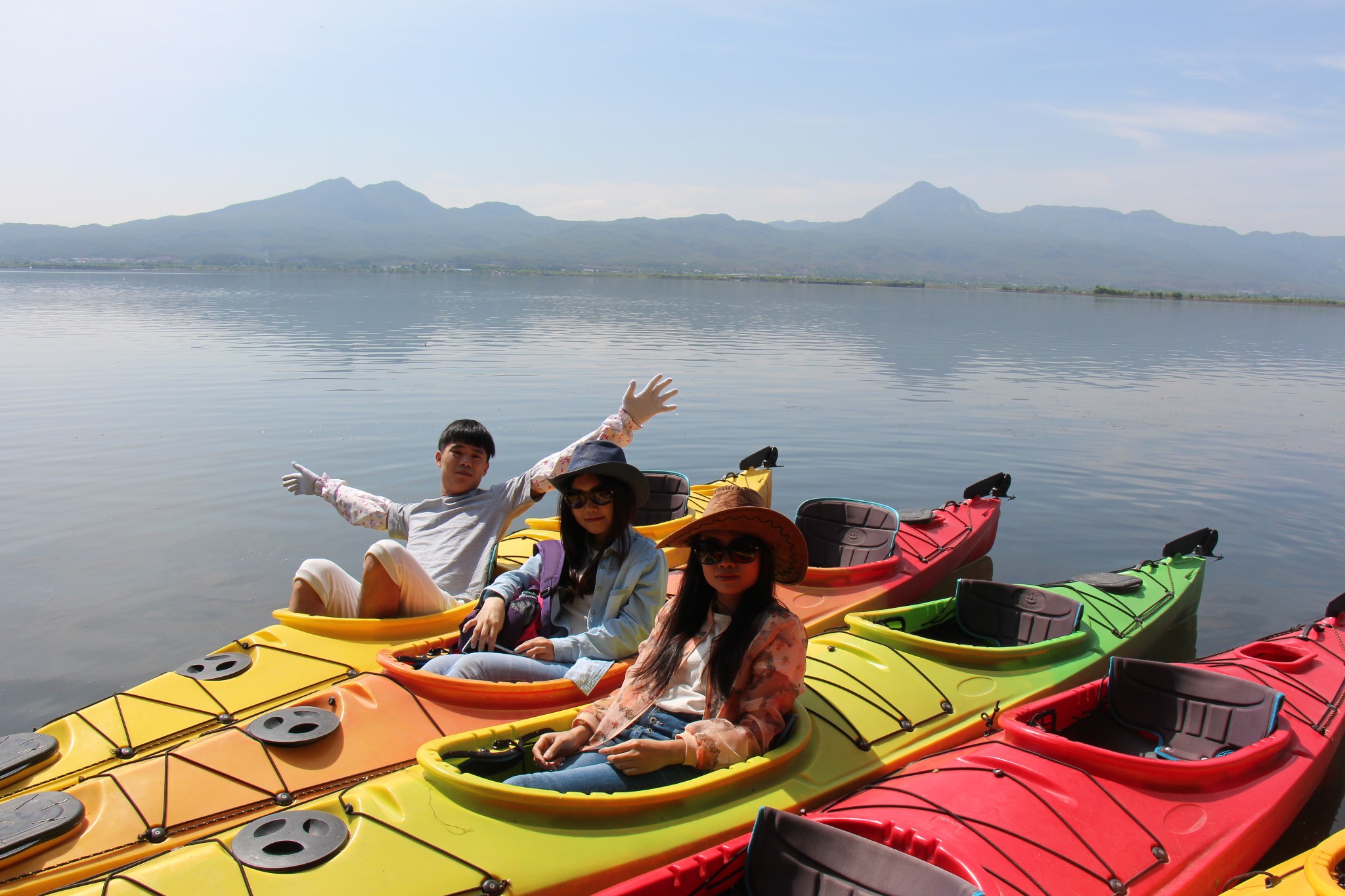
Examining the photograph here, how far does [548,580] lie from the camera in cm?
454

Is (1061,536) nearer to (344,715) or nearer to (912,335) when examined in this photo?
(344,715)

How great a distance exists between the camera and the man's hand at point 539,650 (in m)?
4.36

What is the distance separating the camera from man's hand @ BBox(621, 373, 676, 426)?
632 centimetres

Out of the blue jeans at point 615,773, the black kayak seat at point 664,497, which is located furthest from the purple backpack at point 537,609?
the black kayak seat at point 664,497

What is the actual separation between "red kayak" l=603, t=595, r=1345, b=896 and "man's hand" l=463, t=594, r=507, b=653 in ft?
5.49

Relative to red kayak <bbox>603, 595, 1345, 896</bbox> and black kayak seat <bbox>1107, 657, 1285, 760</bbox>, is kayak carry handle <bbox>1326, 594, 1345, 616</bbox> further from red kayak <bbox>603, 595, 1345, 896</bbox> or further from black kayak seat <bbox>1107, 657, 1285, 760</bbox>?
black kayak seat <bbox>1107, 657, 1285, 760</bbox>

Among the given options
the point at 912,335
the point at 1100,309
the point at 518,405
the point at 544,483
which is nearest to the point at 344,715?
the point at 544,483

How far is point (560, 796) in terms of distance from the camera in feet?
11.0

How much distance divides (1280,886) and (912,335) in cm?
3242

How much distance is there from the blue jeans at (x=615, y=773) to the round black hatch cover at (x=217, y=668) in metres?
2.06

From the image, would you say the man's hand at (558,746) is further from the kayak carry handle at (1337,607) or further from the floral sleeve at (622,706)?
the kayak carry handle at (1337,607)

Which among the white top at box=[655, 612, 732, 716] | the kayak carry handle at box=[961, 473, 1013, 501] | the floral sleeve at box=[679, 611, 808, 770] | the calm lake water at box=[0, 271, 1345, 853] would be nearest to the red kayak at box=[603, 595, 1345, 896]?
the floral sleeve at box=[679, 611, 808, 770]

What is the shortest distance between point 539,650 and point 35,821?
2.08m

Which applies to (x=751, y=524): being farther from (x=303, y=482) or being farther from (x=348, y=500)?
(x=303, y=482)
